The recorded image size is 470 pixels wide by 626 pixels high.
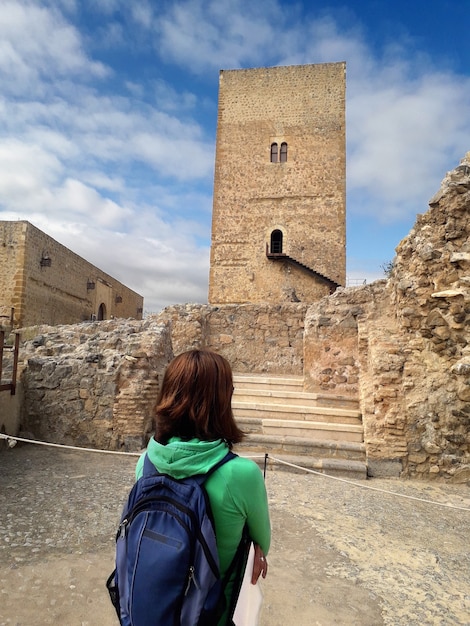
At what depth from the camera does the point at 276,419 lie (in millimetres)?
6961

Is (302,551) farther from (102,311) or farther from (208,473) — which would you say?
(102,311)

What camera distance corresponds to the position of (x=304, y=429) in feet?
21.6

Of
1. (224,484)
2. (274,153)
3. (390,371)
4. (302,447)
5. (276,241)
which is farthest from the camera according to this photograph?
(274,153)

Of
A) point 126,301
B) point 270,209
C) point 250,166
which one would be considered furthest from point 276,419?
point 126,301

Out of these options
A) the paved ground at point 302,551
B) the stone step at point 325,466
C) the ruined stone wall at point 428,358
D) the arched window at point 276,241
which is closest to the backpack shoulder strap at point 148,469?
the paved ground at point 302,551

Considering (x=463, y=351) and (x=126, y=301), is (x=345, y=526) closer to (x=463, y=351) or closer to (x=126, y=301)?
(x=463, y=351)

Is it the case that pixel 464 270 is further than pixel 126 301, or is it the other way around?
pixel 126 301

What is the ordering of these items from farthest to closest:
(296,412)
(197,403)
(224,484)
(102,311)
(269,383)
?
(102,311) → (269,383) → (296,412) → (197,403) → (224,484)

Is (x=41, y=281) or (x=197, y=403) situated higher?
(x=41, y=281)

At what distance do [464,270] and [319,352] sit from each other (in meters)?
3.53

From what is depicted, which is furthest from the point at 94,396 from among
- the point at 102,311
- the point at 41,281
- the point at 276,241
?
the point at 102,311

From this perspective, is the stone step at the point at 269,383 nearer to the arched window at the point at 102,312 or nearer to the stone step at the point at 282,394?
the stone step at the point at 282,394

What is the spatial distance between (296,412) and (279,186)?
16.0 meters

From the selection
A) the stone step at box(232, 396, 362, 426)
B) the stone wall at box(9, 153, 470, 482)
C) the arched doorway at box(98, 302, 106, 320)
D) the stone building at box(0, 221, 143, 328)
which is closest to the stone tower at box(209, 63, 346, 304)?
the stone building at box(0, 221, 143, 328)
